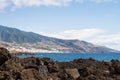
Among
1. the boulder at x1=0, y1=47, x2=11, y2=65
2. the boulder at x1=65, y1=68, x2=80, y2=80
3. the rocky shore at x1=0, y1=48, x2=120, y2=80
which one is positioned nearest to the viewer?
the rocky shore at x1=0, y1=48, x2=120, y2=80

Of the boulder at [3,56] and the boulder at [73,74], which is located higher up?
the boulder at [3,56]

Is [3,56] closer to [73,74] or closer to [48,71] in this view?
[48,71]

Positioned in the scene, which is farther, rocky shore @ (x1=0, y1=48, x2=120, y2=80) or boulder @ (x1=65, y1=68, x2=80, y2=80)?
boulder @ (x1=65, y1=68, x2=80, y2=80)

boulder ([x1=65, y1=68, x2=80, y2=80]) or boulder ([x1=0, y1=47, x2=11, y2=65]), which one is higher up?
boulder ([x1=0, y1=47, x2=11, y2=65])

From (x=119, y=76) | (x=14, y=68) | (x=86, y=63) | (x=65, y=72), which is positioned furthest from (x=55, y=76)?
(x=86, y=63)

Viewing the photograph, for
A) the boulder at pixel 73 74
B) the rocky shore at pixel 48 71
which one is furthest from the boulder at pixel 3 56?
the boulder at pixel 73 74

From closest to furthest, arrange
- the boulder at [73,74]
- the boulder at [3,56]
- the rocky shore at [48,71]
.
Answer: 1. the rocky shore at [48,71]
2. the boulder at [73,74]
3. the boulder at [3,56]

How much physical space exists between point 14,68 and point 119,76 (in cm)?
874

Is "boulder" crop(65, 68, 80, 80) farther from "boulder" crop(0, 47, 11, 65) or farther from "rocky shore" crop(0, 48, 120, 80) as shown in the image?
"boulder" crop(0, 47, 11, 65)

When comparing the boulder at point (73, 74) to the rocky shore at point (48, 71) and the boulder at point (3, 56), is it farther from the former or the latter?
the boulder at point (3, 56)

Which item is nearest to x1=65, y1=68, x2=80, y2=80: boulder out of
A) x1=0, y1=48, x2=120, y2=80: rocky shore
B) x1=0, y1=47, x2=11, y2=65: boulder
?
x1=0, y1=48, x2=120, y2=80: rocky shore

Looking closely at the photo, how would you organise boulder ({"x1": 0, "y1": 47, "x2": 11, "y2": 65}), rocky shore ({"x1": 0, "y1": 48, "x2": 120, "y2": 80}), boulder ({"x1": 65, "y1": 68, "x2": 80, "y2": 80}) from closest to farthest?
rocky shore ({"x1": 0, "y1": 48, "x2": 120, "y2": 80}), boulder ({"x1": 65, "y1": 68, "x2": 80, "y2": 80}), boulder ({"x1": 0, "y1": 47, "x2": 11, "y2": 65})

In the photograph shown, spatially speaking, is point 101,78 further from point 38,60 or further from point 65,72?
point 38,60

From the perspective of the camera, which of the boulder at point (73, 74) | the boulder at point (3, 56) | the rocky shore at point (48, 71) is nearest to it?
the rocky shore at point (48, 71)
